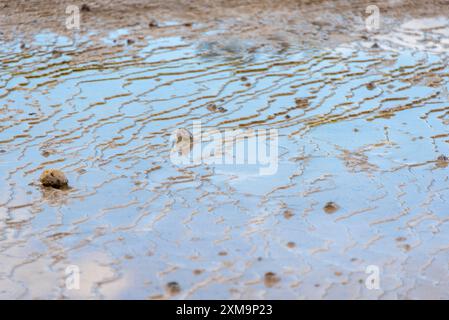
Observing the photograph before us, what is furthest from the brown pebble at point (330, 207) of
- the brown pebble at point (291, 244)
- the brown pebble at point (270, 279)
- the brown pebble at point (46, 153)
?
the brown pebble at point (46, 153)

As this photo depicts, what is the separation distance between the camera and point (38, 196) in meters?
4.44

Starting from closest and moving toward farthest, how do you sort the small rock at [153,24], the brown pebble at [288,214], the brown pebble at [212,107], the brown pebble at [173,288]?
the brown pebble at [173,288]
the brown pebble at [288,214]
the brown pebble at [212,107]
the small rock at [153,24]

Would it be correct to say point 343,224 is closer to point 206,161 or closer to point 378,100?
point 206,161

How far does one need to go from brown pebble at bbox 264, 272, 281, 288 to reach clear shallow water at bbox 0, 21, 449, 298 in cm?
2

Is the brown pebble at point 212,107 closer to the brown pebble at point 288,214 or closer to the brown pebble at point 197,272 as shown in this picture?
the brown pebble at point 288,214

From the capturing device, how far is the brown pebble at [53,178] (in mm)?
4508

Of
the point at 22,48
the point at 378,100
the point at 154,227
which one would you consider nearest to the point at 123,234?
the point at 154,227

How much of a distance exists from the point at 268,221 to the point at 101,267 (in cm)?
96

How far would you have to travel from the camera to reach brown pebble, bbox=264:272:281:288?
11.5 feet

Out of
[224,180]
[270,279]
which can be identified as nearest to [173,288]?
[270,279]

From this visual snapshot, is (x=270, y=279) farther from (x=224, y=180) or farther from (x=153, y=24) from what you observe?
(x=153, y=24)

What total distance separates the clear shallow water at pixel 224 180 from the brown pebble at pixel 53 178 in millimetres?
65

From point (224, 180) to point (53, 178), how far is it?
99cm

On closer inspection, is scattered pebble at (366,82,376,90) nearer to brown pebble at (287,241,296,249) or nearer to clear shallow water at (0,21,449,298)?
clear shallow water at (0,21,449,298)
